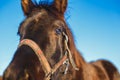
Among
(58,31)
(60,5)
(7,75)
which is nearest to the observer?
(7,75)

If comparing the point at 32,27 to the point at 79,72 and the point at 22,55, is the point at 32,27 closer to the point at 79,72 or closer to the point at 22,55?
the point at 22,55

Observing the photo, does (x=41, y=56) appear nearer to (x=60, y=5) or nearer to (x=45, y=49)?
(x=45, y=49)

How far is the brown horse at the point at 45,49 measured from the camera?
4.23m

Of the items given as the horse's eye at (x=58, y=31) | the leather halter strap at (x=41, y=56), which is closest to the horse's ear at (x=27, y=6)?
the horse's eye at (x=58, y=31)

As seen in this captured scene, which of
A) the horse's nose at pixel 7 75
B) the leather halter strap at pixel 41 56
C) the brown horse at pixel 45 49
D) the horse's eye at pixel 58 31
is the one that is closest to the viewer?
the horse's nose at pixel 7 75

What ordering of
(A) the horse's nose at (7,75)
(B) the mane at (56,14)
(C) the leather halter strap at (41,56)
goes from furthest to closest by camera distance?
(B) the mane at (56,14)
(C) the leather halter strap at (41,56)
(A) the horse's nose at (7,75)

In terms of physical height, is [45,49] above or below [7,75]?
above

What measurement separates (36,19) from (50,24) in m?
0.28

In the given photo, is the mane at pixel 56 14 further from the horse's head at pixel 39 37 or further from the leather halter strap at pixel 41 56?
the leather halter strap at pixel 41 56

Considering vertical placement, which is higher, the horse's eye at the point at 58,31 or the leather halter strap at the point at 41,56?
the horse's eye at the point at 58,31

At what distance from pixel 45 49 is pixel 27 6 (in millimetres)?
1405

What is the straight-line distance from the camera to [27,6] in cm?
568

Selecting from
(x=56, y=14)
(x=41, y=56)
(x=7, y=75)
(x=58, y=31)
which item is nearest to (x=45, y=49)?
(x=41, y=56)

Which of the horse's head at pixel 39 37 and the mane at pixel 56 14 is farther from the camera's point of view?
the mane at pixel 56 14
